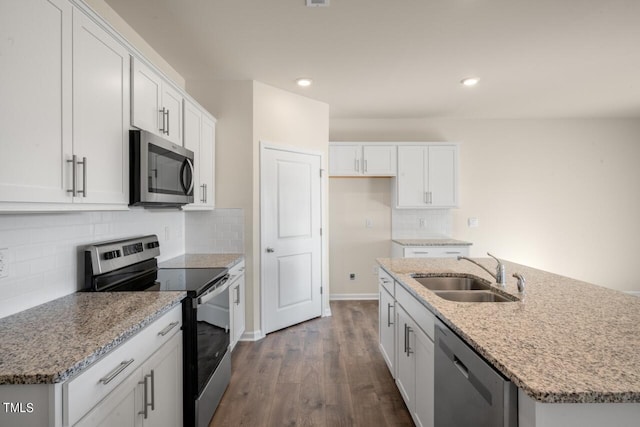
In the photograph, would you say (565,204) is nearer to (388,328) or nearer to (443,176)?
(443,176)

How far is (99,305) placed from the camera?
1.51m

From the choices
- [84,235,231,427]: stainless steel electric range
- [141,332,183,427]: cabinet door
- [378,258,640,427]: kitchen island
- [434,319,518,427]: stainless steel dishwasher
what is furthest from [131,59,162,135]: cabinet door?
[434,319,518,427]: stainless steel dishwasher

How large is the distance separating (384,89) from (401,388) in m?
2.90

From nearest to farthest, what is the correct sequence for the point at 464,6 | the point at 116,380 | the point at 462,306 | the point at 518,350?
1. the point at 518,350
2. the point at 116,380
3. the point at 462,306
4. the point at 464,6

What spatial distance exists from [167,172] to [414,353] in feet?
6.14

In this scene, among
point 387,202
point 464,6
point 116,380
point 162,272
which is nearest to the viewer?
point 116,380

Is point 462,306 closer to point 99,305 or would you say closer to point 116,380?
point 116,380

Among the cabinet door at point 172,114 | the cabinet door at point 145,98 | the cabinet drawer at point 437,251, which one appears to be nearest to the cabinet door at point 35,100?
the cabinet door at point 145,98

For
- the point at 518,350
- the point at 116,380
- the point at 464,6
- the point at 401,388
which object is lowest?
the point at 401,388

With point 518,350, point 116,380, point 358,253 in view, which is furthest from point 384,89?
point 116,380

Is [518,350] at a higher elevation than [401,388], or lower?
higher

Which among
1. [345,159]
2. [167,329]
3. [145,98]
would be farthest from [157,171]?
[345,159]

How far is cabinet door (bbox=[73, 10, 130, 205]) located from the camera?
4.50 feet

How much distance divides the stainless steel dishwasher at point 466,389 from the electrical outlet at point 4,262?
72.8 inches
